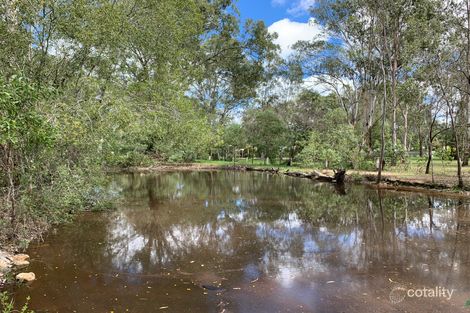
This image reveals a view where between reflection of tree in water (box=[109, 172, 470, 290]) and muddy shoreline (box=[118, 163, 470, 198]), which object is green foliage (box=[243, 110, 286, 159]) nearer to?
muddy shoreline (box=[118, 163, 470, 198])

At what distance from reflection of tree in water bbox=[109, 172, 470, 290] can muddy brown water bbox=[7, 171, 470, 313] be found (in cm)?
3

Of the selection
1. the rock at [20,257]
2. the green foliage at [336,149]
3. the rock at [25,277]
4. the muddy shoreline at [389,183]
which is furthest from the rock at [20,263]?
the green foliage at [336,149]

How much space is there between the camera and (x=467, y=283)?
5.99 metres

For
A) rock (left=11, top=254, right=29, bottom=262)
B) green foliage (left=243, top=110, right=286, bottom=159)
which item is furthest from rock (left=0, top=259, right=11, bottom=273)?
green foliage (left=243, top=110, right=286, bottom=159)

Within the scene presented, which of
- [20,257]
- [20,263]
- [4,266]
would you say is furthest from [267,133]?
[4,266]

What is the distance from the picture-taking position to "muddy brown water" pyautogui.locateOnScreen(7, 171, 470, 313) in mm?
5461

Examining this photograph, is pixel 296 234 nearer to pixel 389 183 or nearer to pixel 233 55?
pixel 389 183

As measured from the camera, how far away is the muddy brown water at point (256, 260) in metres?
5.46

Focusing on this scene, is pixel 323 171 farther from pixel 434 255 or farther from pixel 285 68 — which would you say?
pixel 434 255

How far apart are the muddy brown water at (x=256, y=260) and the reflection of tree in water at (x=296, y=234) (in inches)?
1.3

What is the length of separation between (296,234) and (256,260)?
2.50 meters

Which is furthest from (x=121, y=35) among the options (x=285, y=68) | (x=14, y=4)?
(x=285, y=68)

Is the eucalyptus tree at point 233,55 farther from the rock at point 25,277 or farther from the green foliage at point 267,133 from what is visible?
the rock at point 25,277

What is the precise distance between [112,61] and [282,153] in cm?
2686
